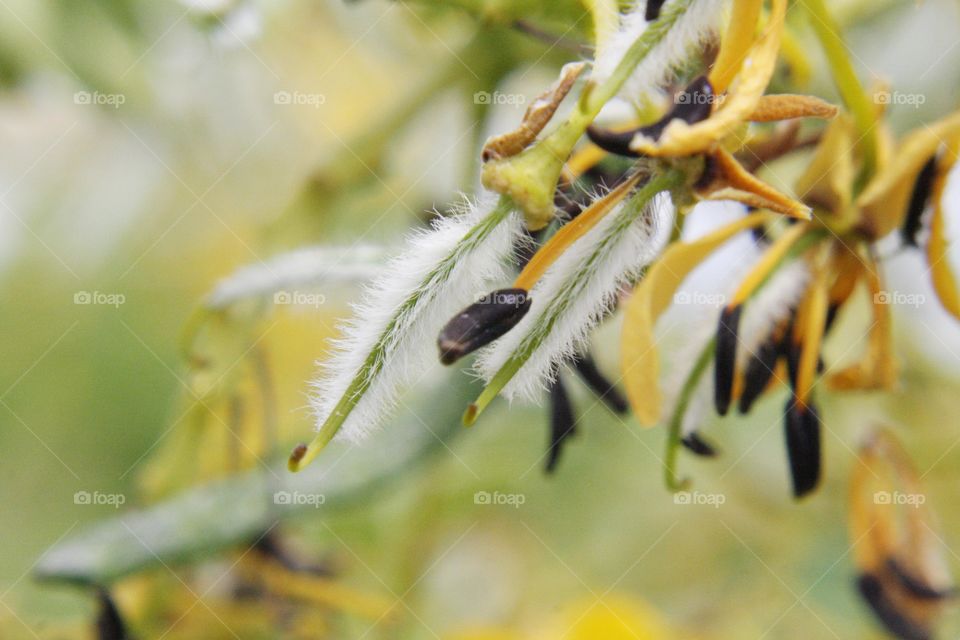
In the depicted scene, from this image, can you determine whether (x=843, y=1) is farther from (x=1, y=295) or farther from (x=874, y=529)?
A: (x=1, y=295)

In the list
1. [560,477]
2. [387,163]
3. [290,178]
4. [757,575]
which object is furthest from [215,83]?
[757,575]

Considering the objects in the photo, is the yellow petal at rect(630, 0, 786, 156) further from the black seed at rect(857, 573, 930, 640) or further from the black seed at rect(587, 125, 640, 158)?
the black seed at rect(857, 573, 930, 640)

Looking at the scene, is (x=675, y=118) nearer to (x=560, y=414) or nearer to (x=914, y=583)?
(x=560, y=414)

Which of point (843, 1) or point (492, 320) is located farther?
point (843, 1)

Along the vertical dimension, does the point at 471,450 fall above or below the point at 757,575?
above

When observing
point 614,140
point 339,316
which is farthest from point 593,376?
point 339,316

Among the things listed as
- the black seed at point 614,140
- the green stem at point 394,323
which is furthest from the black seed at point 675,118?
the green stem at point 394,323

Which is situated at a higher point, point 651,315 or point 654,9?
→ point 654,9

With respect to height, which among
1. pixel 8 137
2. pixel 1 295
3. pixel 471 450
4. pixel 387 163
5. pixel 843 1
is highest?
pixel 843 1
